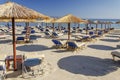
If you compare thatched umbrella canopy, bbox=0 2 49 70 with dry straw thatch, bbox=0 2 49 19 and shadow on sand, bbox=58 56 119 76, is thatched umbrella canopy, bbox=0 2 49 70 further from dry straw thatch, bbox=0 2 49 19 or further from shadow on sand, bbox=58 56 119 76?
shadow on sand, bbox=58 56 119 76

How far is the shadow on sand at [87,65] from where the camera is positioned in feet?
24.5

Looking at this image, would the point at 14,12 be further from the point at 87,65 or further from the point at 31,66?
the point at 87,65

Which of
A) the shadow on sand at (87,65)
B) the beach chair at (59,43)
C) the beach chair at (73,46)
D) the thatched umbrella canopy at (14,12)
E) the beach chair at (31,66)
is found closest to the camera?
the thatched umbrella canopy at (14,12)

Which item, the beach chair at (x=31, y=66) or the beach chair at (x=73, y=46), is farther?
the beach chair at (x=73, y=46)

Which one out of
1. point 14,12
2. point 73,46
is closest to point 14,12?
point 14,12

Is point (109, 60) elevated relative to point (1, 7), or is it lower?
lower

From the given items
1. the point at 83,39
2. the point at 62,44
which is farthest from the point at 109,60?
the point at 83,39

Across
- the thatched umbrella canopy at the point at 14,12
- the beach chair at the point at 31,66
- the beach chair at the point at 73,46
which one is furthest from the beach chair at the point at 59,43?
the thatched umbrella canopy at the point at 14,12

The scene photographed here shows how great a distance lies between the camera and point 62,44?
40.9ft

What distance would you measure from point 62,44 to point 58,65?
4.27m

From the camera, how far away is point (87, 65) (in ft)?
27.8

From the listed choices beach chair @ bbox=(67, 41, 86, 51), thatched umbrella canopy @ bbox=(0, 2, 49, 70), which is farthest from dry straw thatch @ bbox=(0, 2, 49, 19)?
beach chair @ bbox=(67, 41, 86, 51)

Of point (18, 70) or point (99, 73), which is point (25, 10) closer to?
point (18, 70)

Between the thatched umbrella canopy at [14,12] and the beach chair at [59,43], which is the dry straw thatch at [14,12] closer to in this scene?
the thatched umbrella canopy at [14,12]
